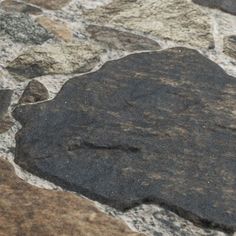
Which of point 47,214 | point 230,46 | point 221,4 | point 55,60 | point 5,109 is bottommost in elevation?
point 47,214

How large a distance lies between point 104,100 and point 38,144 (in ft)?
0.89

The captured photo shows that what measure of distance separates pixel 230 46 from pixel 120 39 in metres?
0.39

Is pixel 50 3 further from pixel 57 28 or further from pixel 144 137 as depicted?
pixel 144 137

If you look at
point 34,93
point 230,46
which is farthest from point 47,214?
point 230,46

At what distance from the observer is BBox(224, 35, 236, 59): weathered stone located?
2009 millimetres

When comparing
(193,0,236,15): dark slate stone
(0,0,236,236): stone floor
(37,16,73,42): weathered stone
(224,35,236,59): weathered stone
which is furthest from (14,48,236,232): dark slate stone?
(193,0,236,15): dark slate stone

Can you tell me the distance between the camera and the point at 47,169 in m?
1.47

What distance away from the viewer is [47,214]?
1.35m

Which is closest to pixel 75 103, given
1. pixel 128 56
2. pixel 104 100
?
pixel 104 100

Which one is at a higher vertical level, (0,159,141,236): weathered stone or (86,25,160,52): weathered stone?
(86,25,160,52): weathered stone

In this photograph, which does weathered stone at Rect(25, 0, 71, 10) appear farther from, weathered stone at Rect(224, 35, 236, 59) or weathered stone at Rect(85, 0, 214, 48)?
weathered stone at Rect(224, 35, 236, 59)

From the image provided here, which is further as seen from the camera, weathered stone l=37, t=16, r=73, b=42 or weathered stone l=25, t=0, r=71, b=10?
weathered stone l=25, t=0, r=71, b=10

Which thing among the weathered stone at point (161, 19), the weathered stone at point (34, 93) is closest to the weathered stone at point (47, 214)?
the weathered stone at point (34, 93)

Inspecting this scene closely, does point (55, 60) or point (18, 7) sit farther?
point (18, 7)
